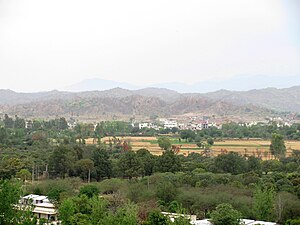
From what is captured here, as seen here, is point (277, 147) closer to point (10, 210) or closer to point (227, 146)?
point (227, 146)

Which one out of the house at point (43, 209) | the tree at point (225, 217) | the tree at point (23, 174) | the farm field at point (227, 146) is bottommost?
the house at point (43, 209)

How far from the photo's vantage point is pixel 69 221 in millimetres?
11078

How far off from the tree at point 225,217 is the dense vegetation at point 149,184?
3.1 inches

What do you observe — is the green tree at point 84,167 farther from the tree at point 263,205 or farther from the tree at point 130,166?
the tree at point 263,205

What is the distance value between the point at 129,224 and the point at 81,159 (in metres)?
12.3

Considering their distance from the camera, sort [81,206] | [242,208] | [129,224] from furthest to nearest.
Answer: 1. [242,208]
2. [81,206]
3. [129,224]

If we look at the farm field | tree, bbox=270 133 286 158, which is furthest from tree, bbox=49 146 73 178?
tree, bbox=270 133 286 158

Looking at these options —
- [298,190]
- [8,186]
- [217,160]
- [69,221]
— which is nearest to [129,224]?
[69,221]

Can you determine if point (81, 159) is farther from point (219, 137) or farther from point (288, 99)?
point (288, 99)

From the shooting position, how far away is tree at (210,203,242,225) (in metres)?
11.8

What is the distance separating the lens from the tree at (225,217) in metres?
11.8

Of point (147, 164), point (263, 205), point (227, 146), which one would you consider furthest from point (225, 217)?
point (227, 146)

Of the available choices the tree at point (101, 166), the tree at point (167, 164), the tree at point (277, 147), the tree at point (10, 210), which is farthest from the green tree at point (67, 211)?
the tree at point (277, 147)

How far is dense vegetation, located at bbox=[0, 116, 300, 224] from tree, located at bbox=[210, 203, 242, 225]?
0.08 meters
